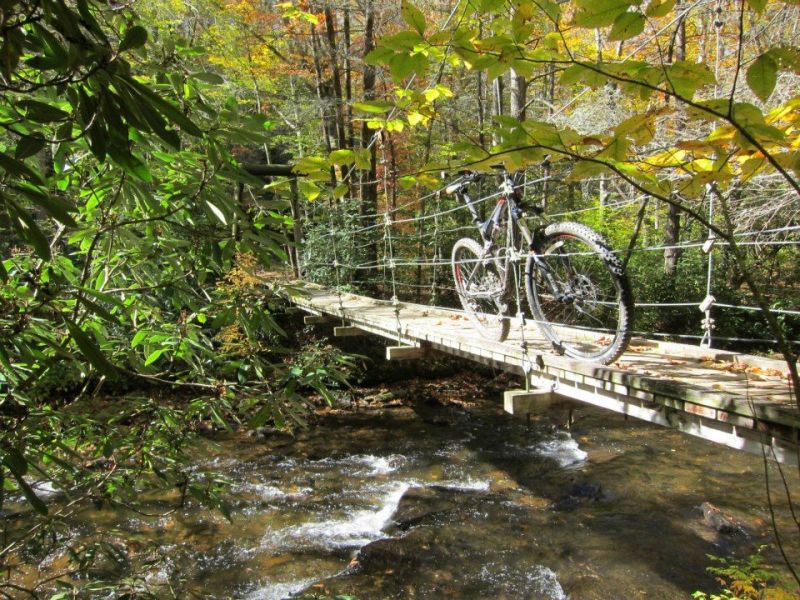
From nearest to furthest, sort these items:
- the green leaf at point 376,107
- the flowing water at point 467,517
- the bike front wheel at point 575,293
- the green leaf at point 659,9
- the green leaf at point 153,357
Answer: the green leaf at point 659,9, the green leaf at point 376,107, the green leaf at point 153,357, the bike front wheel at point 575,293, the flowing water at point 467,517

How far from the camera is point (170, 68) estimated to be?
91 centimetres

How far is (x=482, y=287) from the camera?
11.5 ft

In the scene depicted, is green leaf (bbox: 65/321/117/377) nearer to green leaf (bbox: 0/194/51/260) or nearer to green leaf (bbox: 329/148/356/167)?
green leaf (bbox: 0/194/51/260)

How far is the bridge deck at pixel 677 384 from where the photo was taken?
171 centimetres

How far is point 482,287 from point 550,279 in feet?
2.57

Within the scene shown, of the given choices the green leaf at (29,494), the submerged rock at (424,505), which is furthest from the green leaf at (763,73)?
the submerged rock at (424,505)

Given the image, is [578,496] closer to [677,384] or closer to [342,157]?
[677,384]

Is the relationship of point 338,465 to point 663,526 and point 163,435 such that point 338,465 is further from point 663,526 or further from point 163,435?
point 163,435

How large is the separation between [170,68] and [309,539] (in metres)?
3.35

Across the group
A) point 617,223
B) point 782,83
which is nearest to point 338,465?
point 782,83

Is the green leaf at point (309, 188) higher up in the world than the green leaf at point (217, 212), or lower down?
higher up

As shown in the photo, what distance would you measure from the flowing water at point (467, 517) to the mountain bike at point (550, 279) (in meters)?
1.37

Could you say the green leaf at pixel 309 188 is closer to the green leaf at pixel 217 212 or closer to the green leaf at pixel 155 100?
the green leaf at pixel 217 212

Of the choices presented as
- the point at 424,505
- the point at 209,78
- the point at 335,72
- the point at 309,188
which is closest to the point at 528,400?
the point at 424,505
